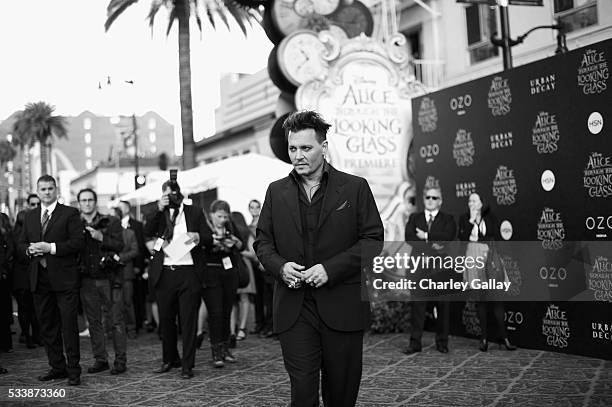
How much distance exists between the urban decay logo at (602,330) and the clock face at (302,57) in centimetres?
585

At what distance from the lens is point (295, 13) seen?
13359mm

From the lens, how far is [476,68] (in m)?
21.4

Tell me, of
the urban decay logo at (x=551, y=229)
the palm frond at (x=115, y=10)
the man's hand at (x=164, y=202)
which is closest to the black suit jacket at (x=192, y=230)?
the man's hand at (x=164, y=202)

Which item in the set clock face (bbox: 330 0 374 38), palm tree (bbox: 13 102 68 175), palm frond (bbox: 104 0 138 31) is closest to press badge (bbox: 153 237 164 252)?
clock face (bbox: 330 0 374 38)

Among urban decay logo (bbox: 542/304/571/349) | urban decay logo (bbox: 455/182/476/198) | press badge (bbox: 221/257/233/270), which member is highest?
urban decay logo (bbox: 455/182/476/198)

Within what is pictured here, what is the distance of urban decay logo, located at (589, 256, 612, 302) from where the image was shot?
877cm

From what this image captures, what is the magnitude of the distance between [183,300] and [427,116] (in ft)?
16.5

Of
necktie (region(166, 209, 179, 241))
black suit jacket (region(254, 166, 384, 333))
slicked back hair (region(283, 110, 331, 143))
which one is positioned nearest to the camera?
black suit jacket (region(254, 166, 384, 333))

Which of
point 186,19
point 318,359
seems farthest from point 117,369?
point 186,19

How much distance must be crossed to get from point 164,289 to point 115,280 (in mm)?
896

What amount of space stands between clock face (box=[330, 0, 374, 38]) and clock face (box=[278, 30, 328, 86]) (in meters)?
1.07

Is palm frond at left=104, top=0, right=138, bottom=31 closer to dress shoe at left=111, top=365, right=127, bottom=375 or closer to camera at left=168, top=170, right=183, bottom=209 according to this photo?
camera at left=168, top=170, right=183, bottom=209

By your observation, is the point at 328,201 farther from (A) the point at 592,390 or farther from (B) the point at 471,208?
(B) the point at 471,208

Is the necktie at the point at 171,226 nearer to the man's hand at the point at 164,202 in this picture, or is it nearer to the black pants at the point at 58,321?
the man's hand at the point at 164,202
